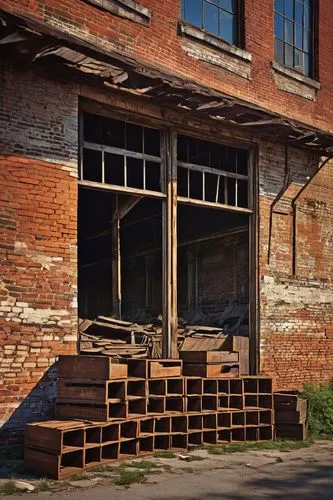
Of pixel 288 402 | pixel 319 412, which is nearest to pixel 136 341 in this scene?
pixel 288 402

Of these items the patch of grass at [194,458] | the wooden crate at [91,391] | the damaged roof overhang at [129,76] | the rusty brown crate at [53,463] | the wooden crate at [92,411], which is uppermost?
the damaged roof overhang at [129,76]

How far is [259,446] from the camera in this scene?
10.4 metres

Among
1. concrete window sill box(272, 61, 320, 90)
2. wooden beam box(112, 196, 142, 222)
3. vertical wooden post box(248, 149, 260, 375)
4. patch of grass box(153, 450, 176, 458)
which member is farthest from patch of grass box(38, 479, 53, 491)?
concrete window sill box(272, 61, 320, 90)

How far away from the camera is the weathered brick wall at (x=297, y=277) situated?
12867 mm

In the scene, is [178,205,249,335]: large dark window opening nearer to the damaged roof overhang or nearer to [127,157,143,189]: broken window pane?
the damaged roof overhang

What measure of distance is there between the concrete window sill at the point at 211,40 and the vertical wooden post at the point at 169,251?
2.02 m

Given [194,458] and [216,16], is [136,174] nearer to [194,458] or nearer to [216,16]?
[216,16]

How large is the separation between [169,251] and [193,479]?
436 centimetres

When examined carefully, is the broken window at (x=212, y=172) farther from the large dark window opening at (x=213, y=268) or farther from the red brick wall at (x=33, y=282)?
the red brick wall at (x=33, y=282)

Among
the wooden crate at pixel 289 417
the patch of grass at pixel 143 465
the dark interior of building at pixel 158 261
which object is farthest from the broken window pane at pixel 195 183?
the patch of grass at pixel 143 465

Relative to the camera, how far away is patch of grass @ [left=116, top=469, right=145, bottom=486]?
766 cm

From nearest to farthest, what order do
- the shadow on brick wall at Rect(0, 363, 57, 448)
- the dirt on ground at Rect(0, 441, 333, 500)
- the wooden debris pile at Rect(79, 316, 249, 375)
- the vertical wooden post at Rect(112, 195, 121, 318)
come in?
the dirt on ground at Rect(0, 441, 333, 500), the shadow on brick wall at Rect(0, 363, 57, 448), the wooden debris pile at Rect(79, 316, 249, 375), the vertical wooden post at Rect(112, 195, 121, 318)

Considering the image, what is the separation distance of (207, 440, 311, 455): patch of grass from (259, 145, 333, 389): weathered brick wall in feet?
6.78

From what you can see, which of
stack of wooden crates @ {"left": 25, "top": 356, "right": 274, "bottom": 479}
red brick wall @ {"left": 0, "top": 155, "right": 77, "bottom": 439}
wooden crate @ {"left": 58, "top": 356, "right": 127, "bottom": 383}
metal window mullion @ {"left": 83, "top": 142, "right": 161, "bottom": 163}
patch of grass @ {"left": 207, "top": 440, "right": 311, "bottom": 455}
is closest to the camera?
stack of wooden crates @ {"left": 25, "top": 356, "right": 274, "bottom": 479}
